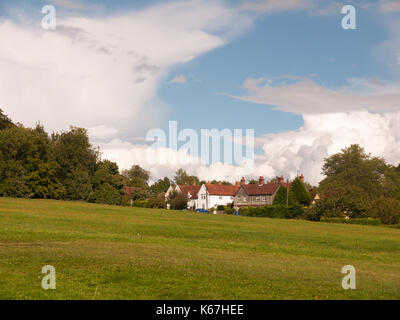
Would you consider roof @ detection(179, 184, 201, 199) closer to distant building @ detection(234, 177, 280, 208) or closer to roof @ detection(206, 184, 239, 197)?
roof @ detection(206, 184, 239, 197)

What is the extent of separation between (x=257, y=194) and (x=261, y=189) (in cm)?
192

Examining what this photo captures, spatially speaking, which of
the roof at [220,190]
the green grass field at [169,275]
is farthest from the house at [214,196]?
the green grass field at [169,275]

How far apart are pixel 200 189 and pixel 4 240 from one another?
141m

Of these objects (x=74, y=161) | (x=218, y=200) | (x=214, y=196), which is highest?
(x=74, y=161)

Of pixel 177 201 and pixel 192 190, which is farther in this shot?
pixel 192 190

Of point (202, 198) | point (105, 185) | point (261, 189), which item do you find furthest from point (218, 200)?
point (105, 185)

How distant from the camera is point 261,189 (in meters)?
146

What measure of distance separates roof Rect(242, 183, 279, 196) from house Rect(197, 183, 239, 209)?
1563 cm

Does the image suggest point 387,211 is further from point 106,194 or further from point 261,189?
point 261,189

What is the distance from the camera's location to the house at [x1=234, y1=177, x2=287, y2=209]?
14275 cm

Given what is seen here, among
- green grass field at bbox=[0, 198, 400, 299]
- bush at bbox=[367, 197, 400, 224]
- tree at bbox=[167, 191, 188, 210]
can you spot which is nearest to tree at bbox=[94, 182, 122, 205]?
tree at bbox=[167, 191, 188, 210]
